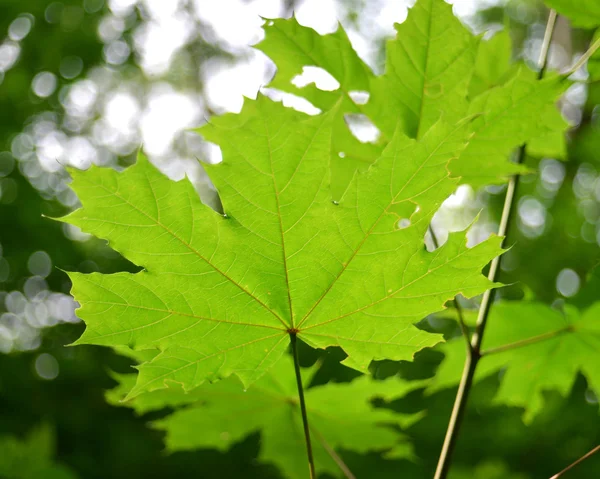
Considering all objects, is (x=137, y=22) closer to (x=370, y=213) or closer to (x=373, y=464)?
(x=373, y=464)

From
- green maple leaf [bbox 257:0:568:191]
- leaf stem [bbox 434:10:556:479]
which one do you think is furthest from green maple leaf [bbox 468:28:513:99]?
green maple leaf [bbox 257:0:568:191]

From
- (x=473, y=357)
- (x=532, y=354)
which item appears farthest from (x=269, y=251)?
(x=532, y=354)

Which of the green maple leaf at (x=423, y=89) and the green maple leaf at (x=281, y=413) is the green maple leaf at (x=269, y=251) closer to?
the green maple leaf at (x=423, y=89)

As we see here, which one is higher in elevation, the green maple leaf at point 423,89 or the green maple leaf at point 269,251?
the green maple leaf at point 423,89

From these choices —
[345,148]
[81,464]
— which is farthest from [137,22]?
[345,148]

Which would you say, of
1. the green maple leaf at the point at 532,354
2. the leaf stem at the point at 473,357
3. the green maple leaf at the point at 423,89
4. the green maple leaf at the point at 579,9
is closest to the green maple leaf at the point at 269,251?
the leaf stem at the point at 473,357

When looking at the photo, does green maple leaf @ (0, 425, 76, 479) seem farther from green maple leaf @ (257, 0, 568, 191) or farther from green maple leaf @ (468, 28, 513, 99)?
green maple leaf @ (468, 28, 513, 99)
